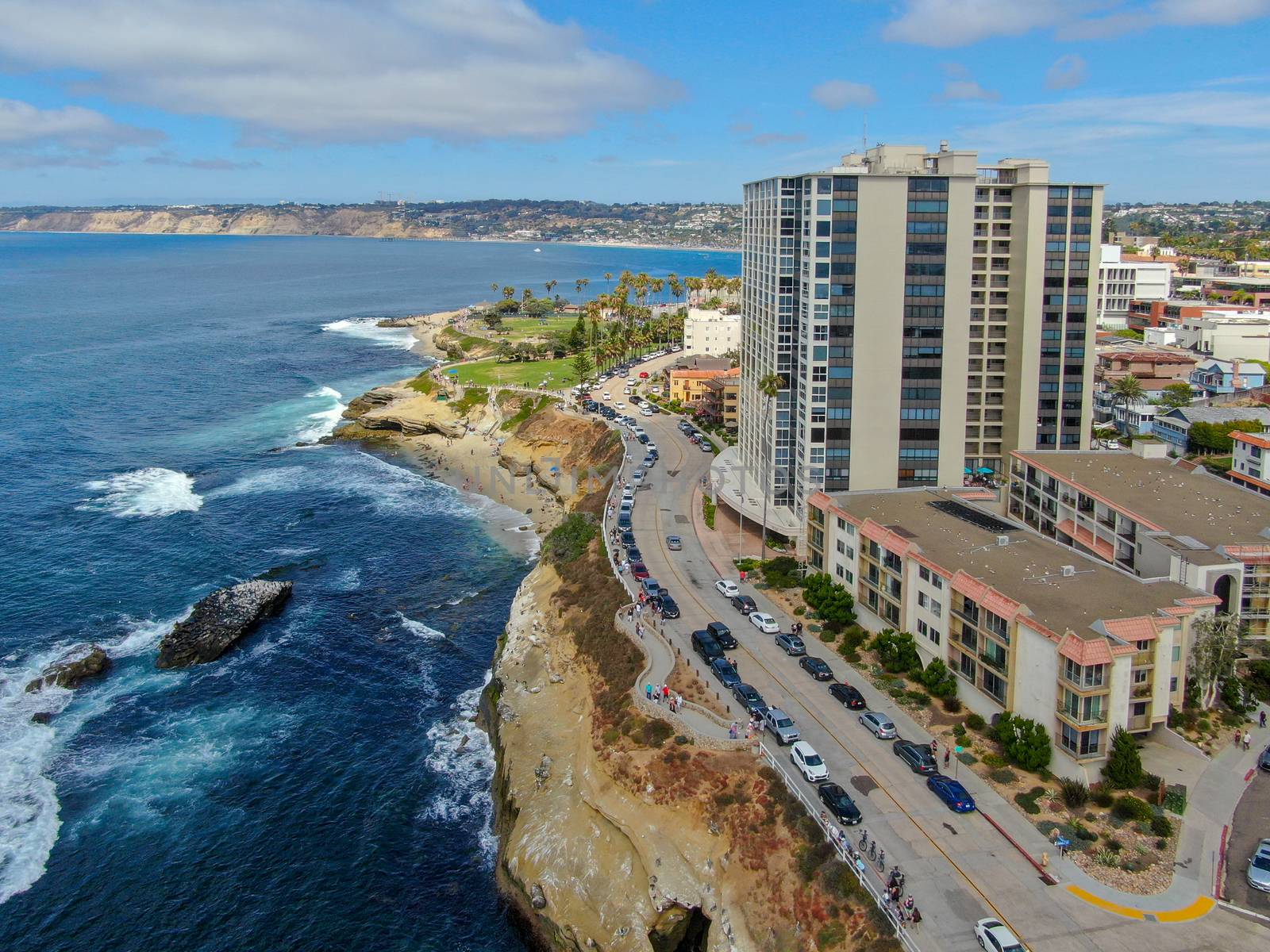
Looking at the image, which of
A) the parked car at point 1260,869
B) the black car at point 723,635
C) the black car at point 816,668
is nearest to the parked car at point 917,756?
the black car at point 816,668

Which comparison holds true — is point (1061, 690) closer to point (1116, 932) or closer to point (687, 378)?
point (1116, 932)


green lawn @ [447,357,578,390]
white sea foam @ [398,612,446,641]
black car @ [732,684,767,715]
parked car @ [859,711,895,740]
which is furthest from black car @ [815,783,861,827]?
green lawn @ [447,357,578,390]

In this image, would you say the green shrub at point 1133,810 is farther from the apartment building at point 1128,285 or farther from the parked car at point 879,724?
the apartment building at point 1128,285

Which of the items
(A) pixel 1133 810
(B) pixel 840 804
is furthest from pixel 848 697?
(A) pixel 1133 810

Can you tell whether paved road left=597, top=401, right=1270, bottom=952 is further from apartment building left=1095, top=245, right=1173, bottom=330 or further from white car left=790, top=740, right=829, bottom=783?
apartment building left=1095, top=245, right=1173, bottom=330

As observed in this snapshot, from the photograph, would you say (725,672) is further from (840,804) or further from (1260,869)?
(1260,869)
